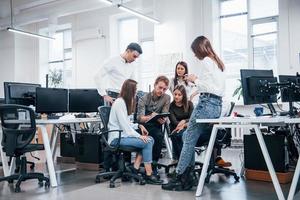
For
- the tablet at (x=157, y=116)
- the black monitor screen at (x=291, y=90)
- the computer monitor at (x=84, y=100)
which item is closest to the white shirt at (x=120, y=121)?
the tablet at (x=157, y=116)

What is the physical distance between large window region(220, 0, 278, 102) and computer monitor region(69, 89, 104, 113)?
352 cm

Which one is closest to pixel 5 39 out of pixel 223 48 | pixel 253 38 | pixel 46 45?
pixel 46 45

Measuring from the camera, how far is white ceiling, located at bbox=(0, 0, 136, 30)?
8.15 meters

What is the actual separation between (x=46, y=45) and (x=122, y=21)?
2885 millimetres

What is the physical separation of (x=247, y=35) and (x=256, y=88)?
14.5 ft

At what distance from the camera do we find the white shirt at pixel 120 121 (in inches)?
132

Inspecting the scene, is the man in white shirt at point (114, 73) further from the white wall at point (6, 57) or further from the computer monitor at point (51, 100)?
the white wall at point (6, 57)

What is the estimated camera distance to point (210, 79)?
292 centimetres

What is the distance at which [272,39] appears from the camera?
22.2 ft

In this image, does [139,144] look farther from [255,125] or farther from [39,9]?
[39,9]

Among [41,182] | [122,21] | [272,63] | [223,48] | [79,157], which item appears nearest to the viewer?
[41,182]

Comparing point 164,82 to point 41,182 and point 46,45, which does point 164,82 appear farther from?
point 46,45

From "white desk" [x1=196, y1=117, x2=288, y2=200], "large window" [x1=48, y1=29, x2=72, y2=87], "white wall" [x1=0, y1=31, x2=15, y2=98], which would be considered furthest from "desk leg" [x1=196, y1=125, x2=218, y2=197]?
"white wall" [x1=0, y1=31, x2=15, y2=98]

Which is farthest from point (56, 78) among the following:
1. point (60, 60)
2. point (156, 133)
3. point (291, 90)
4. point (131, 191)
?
point (291, 90)
